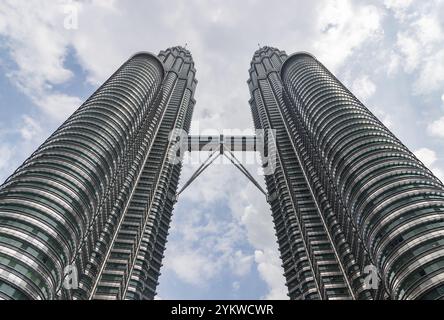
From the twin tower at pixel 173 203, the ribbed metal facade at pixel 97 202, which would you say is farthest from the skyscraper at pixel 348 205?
the ribbed metal facade at pixel 97 202

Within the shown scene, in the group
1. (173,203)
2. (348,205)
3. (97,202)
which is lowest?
(348,205)

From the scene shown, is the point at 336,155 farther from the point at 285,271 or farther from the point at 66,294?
the point at 66,294

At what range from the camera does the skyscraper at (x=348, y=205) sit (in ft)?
200

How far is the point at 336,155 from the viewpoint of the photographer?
295 ft

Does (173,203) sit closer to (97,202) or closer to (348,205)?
(97,202)

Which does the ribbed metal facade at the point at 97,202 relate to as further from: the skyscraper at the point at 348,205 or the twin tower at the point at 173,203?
the skyscraper at the point at 348,205

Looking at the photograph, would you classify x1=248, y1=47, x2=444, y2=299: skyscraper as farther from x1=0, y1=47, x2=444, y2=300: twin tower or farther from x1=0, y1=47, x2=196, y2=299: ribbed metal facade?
x1=0, y1=47, x2=196, y2=299: ribbed metal facade

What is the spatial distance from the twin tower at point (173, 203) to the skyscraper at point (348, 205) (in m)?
0.29

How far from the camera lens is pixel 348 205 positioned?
80125 mm

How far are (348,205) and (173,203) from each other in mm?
69282

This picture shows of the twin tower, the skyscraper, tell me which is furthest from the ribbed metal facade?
the skyscraper

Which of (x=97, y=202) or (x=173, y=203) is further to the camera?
(x=173, y=203)

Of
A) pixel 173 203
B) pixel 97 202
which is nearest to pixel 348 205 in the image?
pixel 97 202

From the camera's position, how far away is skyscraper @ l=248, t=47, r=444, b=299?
200 ft
